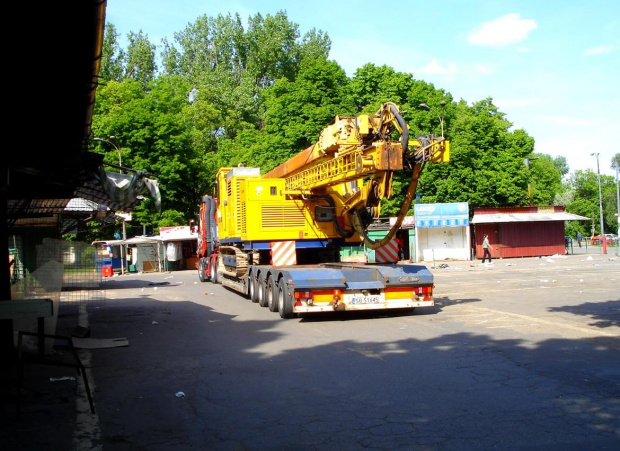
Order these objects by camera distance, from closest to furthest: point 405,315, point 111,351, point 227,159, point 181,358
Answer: point 181,358, point 111,351, point 405,315, point 227,159

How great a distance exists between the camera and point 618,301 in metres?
14.8

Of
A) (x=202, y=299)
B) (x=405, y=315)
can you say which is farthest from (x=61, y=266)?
(x=202, y=299)

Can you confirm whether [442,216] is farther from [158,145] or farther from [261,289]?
[261,289]

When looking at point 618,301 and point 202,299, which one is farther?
point 202,299

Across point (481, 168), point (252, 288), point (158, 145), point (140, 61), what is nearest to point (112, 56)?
point (140, 61)

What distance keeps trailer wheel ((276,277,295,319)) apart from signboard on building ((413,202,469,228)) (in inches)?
1179

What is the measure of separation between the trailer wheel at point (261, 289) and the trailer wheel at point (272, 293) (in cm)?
38

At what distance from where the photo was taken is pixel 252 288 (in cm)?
1695

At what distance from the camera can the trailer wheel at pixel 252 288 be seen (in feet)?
54.6

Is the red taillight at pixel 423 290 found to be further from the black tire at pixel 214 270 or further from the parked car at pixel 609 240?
the parked car at pixel 609 240

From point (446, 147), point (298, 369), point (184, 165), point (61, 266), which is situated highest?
point (184, 165)

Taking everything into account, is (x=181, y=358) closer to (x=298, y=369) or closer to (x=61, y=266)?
(x=298, y=369)

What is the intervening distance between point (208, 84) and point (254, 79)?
18.0 ft

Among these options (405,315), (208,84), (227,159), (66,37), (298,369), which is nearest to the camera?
(66,37)
